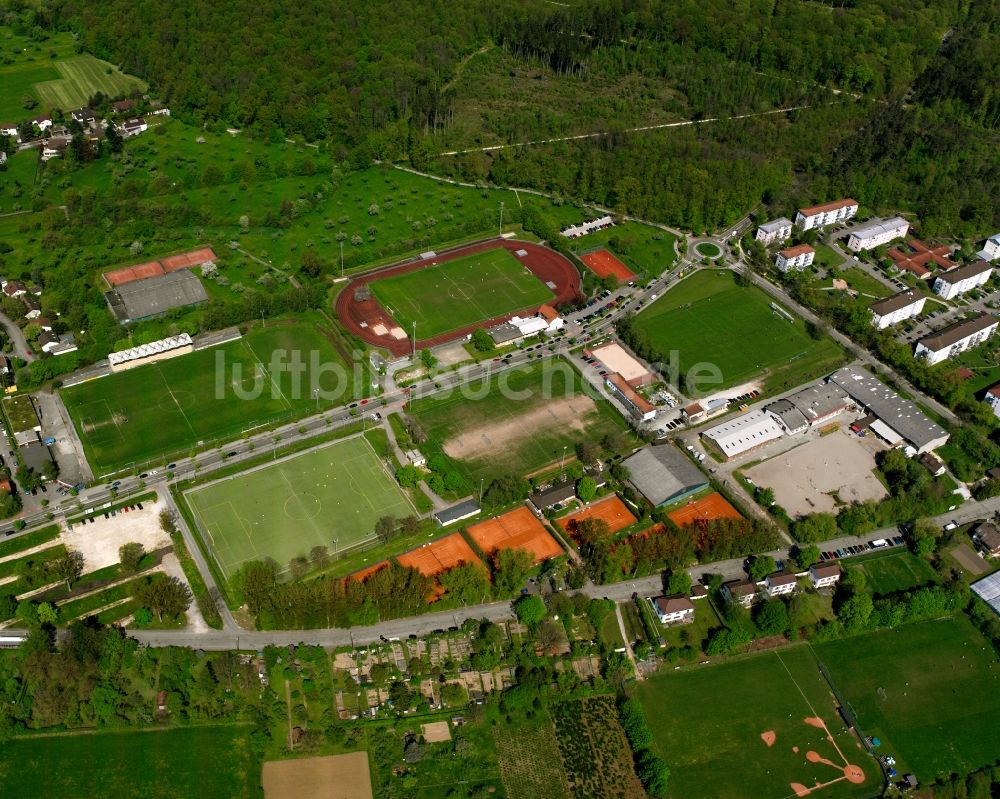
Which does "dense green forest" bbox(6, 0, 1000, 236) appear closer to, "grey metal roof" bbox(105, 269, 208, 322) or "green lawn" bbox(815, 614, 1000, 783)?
"grey metal roof" bbox(105, 269, 208, 322)

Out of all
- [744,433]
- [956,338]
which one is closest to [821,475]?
[744,433]

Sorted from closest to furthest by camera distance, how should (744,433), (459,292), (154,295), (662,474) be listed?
(662,474)
(744,433)
(154,295)
(459,292)

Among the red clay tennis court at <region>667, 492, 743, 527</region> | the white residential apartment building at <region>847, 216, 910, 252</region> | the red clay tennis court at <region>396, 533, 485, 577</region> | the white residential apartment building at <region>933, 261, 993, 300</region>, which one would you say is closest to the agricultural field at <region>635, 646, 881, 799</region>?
the red clay tennis court at <region>667, 492, 743, 527</region>

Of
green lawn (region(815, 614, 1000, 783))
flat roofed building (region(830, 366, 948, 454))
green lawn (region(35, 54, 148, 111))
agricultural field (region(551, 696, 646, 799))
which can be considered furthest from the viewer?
green lawn (region(35, 54, 148, 111))

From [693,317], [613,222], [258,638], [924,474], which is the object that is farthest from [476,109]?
[258,638]

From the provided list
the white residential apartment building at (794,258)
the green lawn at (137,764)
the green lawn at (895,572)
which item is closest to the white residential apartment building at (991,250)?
the white residential apartment building at (794,258)

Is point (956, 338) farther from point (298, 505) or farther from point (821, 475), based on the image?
point (298, 505)
